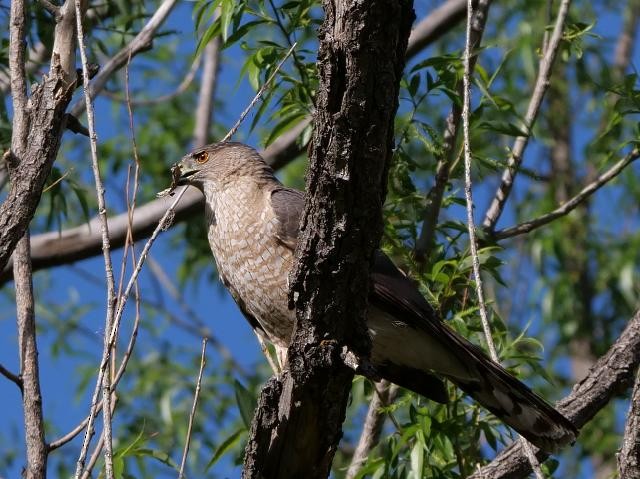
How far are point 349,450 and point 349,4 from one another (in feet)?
22.4

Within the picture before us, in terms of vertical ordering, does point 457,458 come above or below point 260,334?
below

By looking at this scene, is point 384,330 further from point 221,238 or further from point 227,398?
point 227,398

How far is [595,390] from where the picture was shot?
14.7 ft

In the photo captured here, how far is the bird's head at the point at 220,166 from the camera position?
17.0 feet

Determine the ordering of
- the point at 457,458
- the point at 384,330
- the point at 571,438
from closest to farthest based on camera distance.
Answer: the point at 571,438, the point at 384,330, the point at 457,458

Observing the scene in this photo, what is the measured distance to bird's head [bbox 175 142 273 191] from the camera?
17.0ft

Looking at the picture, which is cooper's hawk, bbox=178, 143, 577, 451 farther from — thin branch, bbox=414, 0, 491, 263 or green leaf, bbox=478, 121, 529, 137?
green leaf, bbox=478, 121, 529, 137

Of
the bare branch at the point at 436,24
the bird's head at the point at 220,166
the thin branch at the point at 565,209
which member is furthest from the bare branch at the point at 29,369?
the bare branch at the point at 436,24

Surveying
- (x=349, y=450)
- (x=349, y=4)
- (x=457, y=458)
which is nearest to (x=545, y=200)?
(x=349, y=450)

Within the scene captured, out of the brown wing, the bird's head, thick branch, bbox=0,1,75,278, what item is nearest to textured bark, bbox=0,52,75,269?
thick branch, bbox=0,1,75,278

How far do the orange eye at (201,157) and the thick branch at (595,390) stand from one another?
2070mm

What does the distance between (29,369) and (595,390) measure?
89.6 inches

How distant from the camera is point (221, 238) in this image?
4797 mm

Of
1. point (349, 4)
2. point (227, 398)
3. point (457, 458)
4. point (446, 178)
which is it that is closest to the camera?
point (349, 4)
